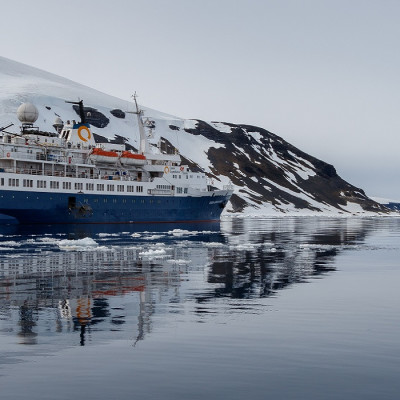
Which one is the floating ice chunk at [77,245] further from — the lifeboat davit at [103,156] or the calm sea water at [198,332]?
the lifeboat davit at [103,156]

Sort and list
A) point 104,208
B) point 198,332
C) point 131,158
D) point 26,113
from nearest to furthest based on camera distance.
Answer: point 198,332, point 104,208, point 131,158, point 26,113

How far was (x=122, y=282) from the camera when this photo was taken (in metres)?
23.9

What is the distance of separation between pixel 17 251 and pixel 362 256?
2085 cm

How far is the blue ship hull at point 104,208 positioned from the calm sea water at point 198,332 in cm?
4717

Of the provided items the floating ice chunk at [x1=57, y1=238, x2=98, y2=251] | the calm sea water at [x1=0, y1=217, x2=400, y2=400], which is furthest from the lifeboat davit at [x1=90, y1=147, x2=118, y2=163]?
the calm sea water at [x1=0, y1=217, x2=400, y2=400]

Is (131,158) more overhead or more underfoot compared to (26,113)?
more underfoot

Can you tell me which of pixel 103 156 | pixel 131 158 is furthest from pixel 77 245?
pixel 131 158

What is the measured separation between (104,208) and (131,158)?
1113 centimetres

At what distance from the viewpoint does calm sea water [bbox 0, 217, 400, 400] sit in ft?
34.2

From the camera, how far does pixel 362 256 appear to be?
37.5 meters

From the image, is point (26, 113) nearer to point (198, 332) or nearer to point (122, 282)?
point (122, 282)

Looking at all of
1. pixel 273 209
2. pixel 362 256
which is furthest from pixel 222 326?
pixel 273 209

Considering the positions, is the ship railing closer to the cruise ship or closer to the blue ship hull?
the cruise ship

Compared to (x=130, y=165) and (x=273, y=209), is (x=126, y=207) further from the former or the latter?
(x=273, y=209)
